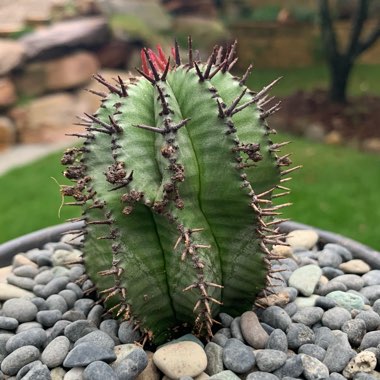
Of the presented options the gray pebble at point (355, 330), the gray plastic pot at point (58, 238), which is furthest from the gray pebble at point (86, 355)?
the gray plastic pot at point (58, 238)

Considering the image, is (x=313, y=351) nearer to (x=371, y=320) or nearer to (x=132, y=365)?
(x=371, y=320)

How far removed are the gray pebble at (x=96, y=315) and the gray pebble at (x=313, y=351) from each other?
59cm

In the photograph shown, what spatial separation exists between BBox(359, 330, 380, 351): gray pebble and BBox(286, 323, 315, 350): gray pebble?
138 mm

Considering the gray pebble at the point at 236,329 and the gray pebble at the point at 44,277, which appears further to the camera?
the gray pebble at the point at 44,277

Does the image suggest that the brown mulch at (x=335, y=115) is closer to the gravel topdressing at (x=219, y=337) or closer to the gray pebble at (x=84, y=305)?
the gravel topdressing at (x=219, y=337)

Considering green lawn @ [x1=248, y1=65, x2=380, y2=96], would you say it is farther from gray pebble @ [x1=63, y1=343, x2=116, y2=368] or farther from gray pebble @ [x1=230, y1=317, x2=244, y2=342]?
gray pebble @ [x1=63, y1=343, x2=116, y2=368]

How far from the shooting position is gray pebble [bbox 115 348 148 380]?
147cm

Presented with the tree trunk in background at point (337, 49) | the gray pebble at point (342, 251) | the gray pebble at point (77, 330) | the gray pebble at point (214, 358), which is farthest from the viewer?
the tree trunk in background at point (337, 49)

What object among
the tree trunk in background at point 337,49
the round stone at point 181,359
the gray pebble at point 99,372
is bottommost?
the tree trunk in background at point 337,49

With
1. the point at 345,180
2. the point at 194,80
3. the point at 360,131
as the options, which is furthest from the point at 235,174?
the point at 360,131

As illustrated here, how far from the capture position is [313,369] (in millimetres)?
1522

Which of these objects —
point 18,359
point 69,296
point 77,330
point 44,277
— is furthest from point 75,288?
point 18,359

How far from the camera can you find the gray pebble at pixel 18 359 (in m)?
1.56

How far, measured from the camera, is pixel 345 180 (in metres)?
4.84
